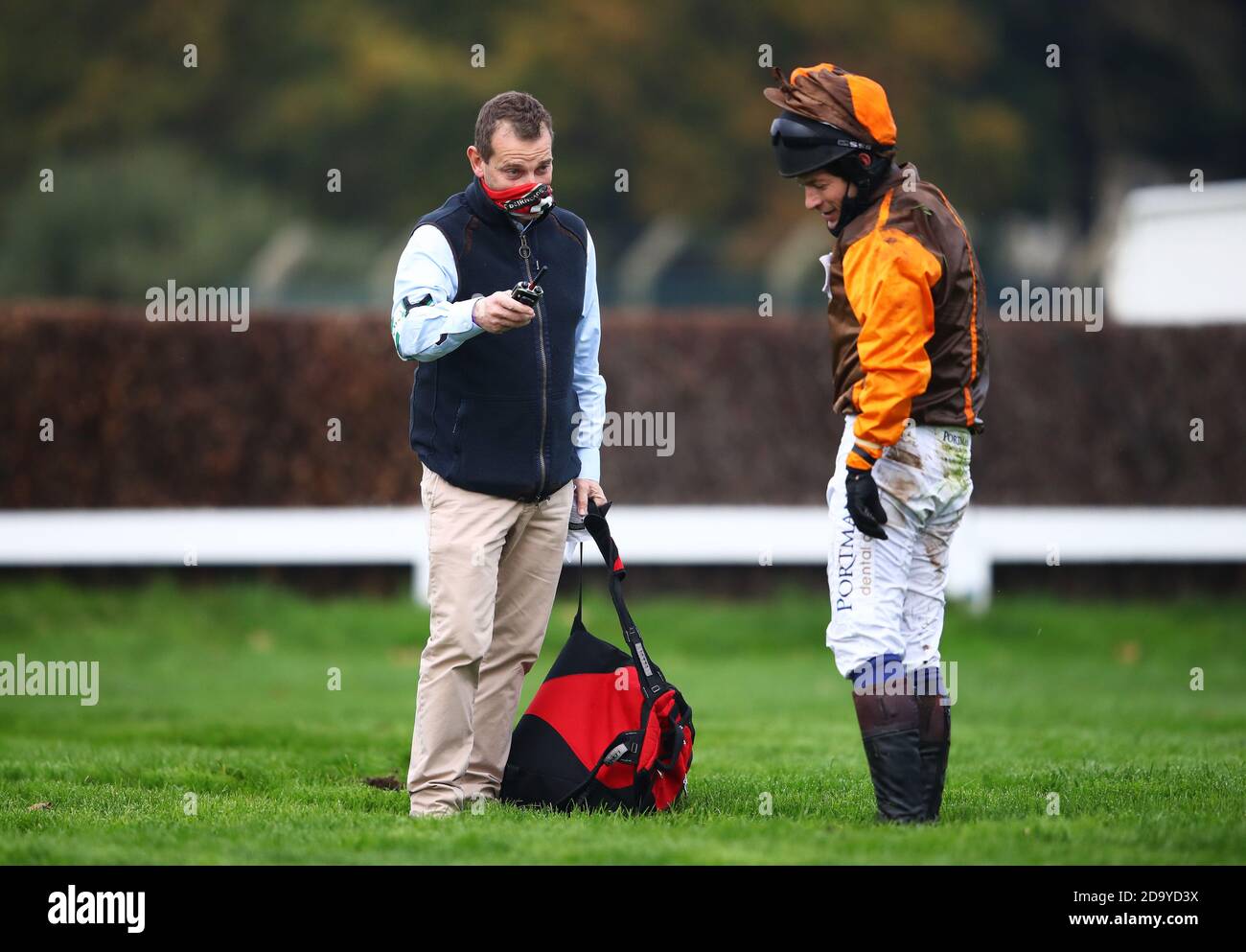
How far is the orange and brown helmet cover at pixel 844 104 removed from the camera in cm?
504

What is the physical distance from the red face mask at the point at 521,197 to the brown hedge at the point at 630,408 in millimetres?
7092

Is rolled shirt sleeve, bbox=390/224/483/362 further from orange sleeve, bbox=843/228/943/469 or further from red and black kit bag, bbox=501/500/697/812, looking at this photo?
orange sleeve, bbox=843/228/943/469

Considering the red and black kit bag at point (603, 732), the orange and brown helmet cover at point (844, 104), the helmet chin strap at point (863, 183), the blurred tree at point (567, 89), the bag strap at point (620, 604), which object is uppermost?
the blurred tree at point (567, 89)

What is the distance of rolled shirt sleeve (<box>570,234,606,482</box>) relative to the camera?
19.0 feet

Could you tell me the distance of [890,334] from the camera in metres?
4.83

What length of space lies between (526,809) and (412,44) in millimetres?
23544

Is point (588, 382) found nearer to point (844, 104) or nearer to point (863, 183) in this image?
point (863, 183)

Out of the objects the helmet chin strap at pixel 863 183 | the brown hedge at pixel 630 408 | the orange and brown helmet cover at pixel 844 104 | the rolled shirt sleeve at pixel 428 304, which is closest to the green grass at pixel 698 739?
the brown hedge at pixel 630 408

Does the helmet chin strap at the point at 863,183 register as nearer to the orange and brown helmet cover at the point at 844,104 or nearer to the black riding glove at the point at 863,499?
the orange and brown helmet cover at the point at 844,104

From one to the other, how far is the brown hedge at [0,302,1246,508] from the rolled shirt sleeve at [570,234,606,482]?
668 cm

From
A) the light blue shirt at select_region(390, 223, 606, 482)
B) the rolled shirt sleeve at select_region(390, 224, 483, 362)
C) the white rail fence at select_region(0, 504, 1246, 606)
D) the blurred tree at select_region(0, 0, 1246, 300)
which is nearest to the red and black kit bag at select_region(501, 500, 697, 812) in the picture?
the light blue shirt at select_region(390, 223, 606, 482)

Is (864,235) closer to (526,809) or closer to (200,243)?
(526,809)

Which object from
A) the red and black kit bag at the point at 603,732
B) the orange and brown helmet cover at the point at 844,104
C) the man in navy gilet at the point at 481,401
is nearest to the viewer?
the orange and brown helmet cover at the point at 844,104

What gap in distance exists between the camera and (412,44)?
2744 centimetres
